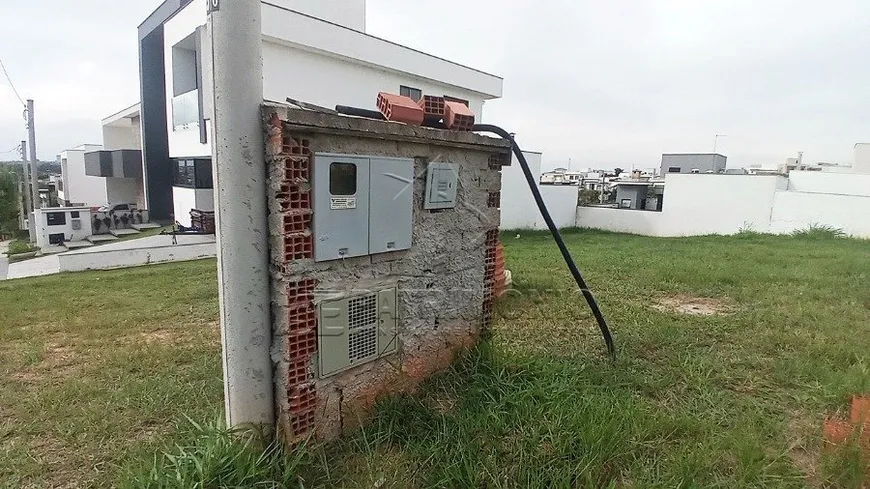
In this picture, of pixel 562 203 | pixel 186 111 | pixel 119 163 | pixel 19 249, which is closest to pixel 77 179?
pixel 119 163

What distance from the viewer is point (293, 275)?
7.00 ft

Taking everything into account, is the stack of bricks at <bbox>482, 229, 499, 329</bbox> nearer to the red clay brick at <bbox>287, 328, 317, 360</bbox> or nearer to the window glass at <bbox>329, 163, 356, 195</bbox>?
the window glass at <bbox>329, 163, 356, 195</bbox>

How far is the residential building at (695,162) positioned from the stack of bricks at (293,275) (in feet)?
93.1

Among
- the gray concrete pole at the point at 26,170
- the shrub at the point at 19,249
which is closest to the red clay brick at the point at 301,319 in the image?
the shrub at the point at 19,249

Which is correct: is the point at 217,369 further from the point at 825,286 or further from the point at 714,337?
the point at 825,286

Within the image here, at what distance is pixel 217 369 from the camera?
10.9 ft

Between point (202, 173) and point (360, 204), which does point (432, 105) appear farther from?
point (202, 173)

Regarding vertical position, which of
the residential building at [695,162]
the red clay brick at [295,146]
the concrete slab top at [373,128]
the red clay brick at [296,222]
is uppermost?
the residential building at [695,162]

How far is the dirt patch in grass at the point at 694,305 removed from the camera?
4.86 m

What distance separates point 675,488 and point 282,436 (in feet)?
5.87

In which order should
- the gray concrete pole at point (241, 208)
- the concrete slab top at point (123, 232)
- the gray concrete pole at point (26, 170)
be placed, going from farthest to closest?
the gray concrete pole at point (26, 170) → the concrete slab top at point (123, 232) → the gray concrete pole at point (241, 208)

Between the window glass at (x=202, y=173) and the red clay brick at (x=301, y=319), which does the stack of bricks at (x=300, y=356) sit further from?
the window glass at (x=202, y=173)

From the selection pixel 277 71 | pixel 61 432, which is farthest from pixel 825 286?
pixel 277 71

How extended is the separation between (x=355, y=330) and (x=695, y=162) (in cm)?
3072
